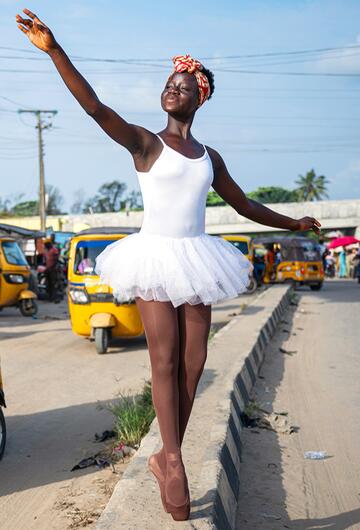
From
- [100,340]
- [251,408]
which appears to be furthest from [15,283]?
[251,408]

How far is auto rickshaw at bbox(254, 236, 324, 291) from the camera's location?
32.3 metres

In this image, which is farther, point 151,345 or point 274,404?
point 274,404

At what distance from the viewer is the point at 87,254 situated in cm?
1277

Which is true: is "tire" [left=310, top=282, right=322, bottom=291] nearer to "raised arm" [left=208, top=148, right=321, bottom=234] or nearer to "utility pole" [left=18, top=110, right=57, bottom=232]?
"utility pole" [left=18, top=110, right=57, bottom=232]

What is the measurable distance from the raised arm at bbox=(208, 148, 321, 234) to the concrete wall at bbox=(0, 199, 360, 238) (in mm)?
49441

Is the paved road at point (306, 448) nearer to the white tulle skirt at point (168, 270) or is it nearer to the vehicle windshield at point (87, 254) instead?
the white tulle skirt at point (168, 270)

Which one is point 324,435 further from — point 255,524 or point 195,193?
point 195,193

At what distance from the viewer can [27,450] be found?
6.22 metres

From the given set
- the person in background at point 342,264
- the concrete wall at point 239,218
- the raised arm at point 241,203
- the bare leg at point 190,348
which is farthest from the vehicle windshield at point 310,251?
the bare leg at point 190,348

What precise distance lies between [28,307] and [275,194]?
324ft

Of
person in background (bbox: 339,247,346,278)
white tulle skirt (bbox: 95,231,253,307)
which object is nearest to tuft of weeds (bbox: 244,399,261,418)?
white tulle skirt (bbox: 95,231,253,307)

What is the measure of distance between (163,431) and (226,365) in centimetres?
477

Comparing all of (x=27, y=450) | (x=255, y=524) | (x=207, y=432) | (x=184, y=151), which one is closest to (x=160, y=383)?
(x=184, y=151)

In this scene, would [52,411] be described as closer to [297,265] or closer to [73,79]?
[73,79]
